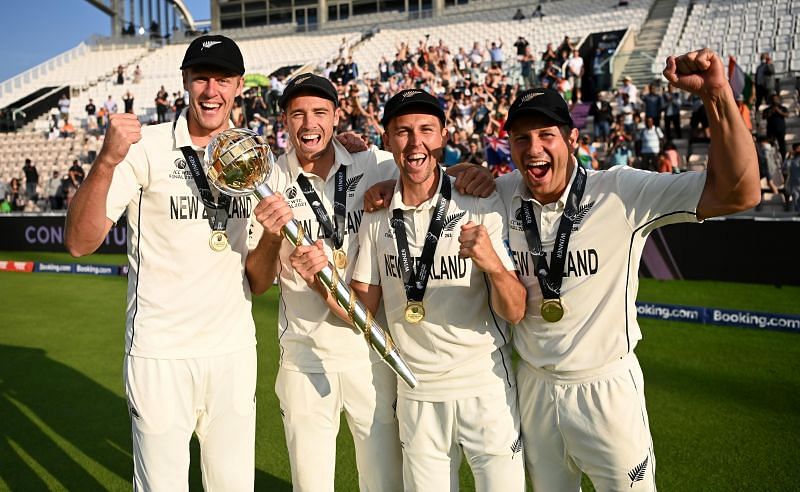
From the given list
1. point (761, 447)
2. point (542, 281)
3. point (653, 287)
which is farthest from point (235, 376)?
point (653, 287)

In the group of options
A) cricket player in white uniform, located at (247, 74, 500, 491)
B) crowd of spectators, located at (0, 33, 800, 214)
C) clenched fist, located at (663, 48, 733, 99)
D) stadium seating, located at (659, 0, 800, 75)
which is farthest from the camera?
stadium seating, located at (659, 0, 800, 75)

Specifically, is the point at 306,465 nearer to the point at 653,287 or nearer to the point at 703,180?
the point at 703,180

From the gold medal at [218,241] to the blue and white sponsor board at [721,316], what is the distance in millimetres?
6718

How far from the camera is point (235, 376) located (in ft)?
10.3

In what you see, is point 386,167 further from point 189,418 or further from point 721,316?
point 721,316

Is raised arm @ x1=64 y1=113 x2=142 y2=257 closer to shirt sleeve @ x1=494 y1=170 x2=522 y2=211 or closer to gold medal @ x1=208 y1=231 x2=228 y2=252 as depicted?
gold medal @ x1=208 y1=231 x2=228 y2=252

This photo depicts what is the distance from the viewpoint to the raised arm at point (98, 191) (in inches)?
105

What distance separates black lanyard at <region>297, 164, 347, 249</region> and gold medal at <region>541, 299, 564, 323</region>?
46.4 inches

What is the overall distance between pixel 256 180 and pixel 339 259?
0.77 meters

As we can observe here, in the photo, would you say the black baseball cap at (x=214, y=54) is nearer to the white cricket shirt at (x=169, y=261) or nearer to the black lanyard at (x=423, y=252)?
the white cricket shirt at (x=169, y=261)

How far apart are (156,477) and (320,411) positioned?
34.3 inches

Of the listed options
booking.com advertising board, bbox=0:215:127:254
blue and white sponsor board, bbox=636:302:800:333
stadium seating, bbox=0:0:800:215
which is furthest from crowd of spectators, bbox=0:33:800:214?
blue and white sponsor board, bbox=636:302:800:333

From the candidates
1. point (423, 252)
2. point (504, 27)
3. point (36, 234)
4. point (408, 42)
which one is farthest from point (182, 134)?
point (408, 42)

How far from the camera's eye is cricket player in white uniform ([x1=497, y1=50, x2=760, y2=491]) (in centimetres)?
293
